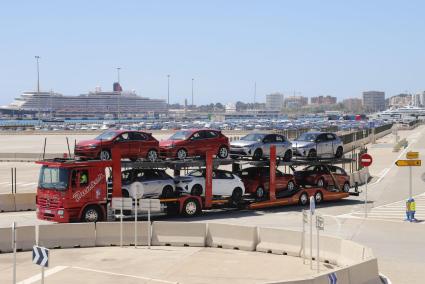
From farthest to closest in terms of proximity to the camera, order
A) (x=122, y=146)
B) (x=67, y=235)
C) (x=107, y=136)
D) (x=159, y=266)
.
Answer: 1. (x=107, y=136)
2. (x=122, y=146)
3. (x=67, y=235)
4. (x=159, y=266)

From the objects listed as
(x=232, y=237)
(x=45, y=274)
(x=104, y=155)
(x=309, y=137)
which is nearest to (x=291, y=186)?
(x=309, y=137)

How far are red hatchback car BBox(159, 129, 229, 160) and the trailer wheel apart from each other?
228 cm

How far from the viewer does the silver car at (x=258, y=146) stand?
30.2 metres

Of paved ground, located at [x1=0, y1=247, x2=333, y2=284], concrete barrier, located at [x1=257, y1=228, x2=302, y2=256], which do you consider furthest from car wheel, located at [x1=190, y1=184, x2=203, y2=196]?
concrete barrier, located at [x1=257, y1=228, x2=302, y2=256]

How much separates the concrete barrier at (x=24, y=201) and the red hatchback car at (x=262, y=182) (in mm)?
9025

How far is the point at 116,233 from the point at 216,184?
289 inches

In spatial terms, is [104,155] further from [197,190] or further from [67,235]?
[67,235]

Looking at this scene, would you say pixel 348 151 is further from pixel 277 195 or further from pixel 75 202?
pixel 75 202

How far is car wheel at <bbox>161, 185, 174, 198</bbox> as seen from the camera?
26250 mm

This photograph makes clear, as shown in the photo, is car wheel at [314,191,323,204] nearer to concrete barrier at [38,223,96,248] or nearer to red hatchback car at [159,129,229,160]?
red hatchback car at [159,129,229,160]

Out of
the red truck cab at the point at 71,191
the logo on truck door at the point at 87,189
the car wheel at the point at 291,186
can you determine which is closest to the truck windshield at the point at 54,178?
the red truck cab at the point at 71,191

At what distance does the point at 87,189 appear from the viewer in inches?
923

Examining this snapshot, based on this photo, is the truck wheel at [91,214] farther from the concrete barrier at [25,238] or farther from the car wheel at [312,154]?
the car wheel at [312,154]

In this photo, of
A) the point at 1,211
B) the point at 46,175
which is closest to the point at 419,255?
the point at 46,175
